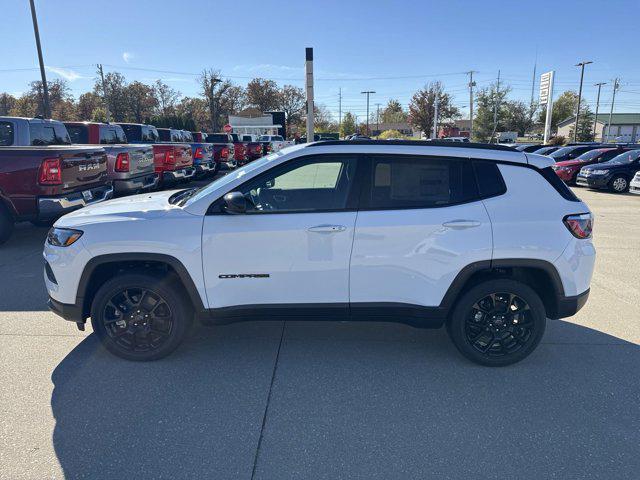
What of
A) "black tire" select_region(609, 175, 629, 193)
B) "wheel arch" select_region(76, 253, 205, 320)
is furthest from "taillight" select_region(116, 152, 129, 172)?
"black tire" select_region(609, 175, 629, 193)

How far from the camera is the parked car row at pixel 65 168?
6270mm

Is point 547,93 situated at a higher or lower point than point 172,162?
higher

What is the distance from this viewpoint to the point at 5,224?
6.68 metres

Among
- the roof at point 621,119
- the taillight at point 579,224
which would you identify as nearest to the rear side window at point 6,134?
the taillight at point 579,224

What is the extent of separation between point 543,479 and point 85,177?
281 inches

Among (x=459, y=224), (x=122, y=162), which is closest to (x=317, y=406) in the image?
(x=459, y=224)

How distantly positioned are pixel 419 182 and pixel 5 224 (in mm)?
6620

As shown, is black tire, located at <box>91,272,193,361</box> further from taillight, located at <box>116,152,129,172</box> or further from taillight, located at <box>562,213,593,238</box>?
taillight, located at <box>116,152,129,172</box>

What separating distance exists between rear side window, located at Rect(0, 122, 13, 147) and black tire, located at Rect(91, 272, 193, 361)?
6.31m

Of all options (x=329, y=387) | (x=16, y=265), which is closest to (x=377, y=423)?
(x=329, y=387)

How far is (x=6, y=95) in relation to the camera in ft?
205

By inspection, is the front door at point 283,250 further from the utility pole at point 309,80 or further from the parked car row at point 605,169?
the parked car row at point 605,169

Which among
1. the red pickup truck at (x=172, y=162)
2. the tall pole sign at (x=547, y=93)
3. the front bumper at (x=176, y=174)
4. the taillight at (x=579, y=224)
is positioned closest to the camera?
the taillight at (x=579, y=224)

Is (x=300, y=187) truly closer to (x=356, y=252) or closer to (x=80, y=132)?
(x=356, y=252)
